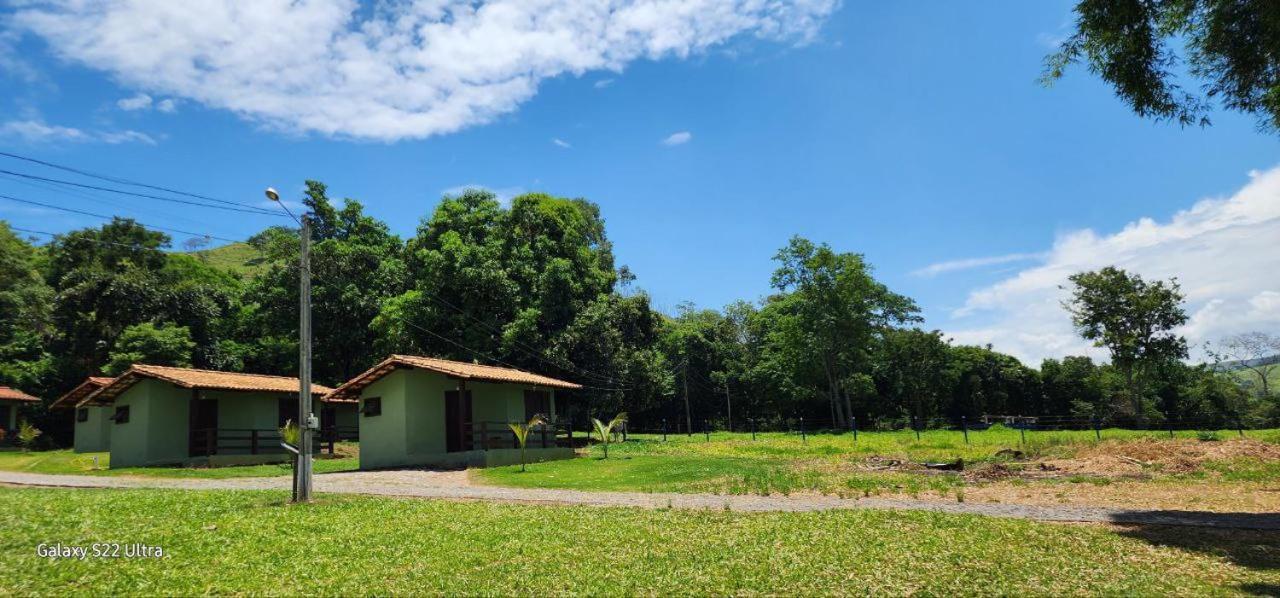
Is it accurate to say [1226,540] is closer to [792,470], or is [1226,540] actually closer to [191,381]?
[792,470]

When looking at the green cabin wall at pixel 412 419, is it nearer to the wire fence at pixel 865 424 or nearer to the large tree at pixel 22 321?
the large tree at pixel 22 321

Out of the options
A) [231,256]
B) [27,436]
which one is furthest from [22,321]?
[231,256]

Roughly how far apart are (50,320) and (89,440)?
609 inches

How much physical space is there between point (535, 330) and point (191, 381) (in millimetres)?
16021

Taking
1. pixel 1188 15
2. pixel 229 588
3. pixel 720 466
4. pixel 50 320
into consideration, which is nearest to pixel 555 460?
pixel 720 466

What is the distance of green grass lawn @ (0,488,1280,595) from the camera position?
23.1 feet

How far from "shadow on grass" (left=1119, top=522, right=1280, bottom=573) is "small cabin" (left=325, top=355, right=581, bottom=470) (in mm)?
19028

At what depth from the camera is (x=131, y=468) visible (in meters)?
23.8

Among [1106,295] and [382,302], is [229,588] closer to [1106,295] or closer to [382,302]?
[382,302]

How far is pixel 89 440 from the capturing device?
107 ft

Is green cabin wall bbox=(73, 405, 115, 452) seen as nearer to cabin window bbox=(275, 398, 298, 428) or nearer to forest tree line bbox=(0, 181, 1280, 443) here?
forest tree line bbox=(0, 181, 1280, 443)

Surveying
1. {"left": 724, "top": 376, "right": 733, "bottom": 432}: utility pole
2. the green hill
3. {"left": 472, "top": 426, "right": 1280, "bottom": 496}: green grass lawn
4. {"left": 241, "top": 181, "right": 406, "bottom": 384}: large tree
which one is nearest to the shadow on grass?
{"left": 472, "top": 426, "right": 1280, "bottom": 496}: green grass lawn

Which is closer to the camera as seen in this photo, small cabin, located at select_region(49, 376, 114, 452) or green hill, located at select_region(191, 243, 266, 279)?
small cabin, located at select_region(49, 376, 114, 452)

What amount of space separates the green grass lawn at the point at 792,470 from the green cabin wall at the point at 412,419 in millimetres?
3542
